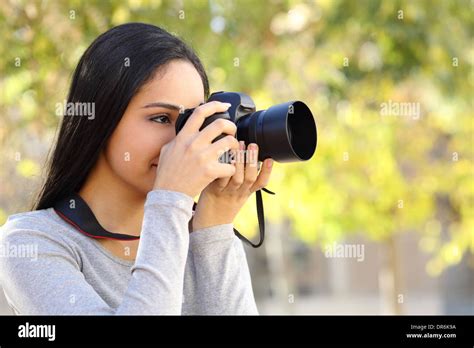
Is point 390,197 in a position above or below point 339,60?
below

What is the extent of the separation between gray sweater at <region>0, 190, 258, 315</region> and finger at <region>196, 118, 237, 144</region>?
107 mm

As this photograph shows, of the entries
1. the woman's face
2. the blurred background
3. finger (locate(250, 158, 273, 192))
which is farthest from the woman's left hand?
the blurred background

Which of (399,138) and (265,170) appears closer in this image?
(265,170)

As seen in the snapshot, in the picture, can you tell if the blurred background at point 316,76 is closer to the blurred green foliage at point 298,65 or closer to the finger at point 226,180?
the blurred green foliage at point 298,65

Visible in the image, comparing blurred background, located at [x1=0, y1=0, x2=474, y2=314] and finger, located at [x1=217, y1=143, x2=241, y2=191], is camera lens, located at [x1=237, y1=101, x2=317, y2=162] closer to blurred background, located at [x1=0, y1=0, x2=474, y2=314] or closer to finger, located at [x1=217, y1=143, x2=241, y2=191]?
finger, located at [x1=217, y1=143, x2=241, y2=191]

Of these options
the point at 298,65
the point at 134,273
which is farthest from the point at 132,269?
the point at 298,65

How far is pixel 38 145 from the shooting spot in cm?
411

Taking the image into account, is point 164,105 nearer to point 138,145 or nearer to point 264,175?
point 138,145

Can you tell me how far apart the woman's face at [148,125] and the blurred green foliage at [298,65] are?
178 cm

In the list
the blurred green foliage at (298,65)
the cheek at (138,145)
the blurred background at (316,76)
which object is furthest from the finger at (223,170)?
the blurred green foliage at (298,65)
